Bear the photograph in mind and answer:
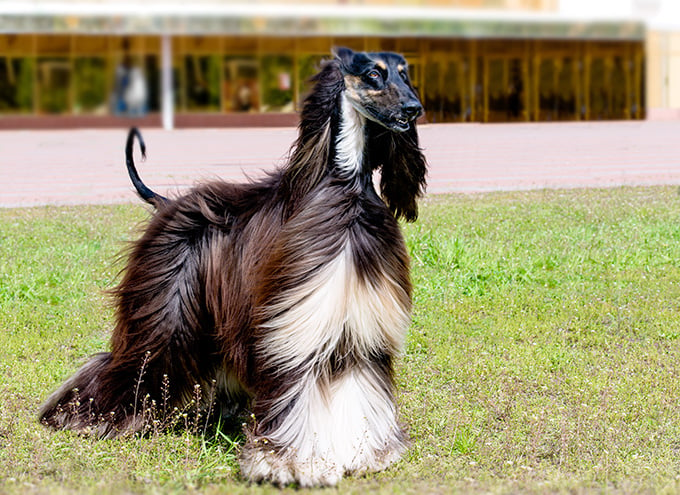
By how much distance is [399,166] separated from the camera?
11.8 ft

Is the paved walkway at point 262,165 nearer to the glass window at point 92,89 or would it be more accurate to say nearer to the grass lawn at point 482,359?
the grass lawn at point 482,359

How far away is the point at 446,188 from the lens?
1282 centimetres

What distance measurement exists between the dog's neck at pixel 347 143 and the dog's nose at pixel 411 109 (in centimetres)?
20

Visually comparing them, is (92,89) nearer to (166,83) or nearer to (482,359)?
(166,83)

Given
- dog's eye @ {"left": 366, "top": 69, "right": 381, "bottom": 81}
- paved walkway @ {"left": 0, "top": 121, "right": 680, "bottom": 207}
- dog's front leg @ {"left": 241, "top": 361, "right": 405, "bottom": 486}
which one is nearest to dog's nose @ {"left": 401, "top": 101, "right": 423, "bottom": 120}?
dog's eye @ {"left": 366, "top": 69, "right": 381, "bottom": 81}

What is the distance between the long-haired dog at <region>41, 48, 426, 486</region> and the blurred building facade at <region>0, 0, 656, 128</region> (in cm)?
21

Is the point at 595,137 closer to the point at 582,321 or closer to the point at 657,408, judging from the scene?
the point at 582,321

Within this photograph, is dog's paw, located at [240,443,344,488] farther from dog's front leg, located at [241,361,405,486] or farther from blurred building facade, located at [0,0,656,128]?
blurred building facade, located at [0,0,656,128]

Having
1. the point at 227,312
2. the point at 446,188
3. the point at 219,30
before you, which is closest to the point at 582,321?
the point at 227,312

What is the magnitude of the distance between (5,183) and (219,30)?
12.5m

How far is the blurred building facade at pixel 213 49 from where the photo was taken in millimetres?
1311

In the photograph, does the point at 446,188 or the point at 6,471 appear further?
the point at 446,188

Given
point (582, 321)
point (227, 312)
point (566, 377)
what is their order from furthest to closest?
point (582, 321) → point (566, 377) → point (227, 312)

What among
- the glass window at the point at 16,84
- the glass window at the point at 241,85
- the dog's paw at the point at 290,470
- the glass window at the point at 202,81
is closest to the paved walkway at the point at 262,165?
the dog's paw at the point at 290,470
